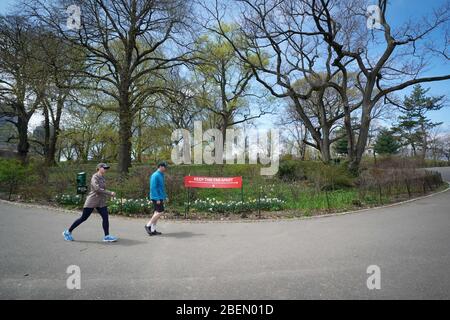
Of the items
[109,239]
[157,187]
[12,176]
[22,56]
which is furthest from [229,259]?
[22,56]

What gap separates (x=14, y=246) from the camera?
553cm

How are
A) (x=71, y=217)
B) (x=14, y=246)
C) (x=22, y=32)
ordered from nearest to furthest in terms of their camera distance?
(x=14, y=246) < (x=71, y=217) < (x=22, y=32)

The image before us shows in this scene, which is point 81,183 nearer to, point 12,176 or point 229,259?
point 12,176

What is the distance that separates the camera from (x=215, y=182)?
9.75 meters

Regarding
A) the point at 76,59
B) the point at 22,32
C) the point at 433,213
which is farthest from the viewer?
the point at 22,32

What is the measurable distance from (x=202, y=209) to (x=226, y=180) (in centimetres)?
141

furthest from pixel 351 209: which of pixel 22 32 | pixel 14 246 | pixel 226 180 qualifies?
pixel 22 32

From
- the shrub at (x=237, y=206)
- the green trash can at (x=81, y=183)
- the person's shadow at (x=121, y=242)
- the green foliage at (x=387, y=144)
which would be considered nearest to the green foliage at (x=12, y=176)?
the green trash can at (x=81, y=183)

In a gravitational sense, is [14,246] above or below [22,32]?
below

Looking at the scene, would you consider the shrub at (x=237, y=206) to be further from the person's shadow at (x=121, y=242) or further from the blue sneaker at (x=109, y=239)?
the blue sneaker at (x=109, y=239)

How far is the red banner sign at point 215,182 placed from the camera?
9594 mm

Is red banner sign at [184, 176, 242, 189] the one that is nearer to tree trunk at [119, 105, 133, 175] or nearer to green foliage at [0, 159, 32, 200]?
green foliage at [0, 159, 32, 200]

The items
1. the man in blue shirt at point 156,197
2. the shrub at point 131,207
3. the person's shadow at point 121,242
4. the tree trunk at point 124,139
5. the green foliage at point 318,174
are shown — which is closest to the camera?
the person's shadow at point 121,242
